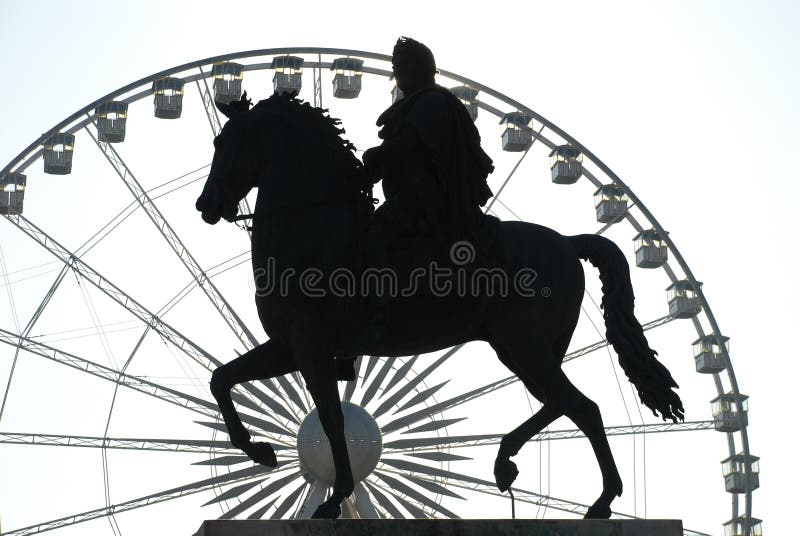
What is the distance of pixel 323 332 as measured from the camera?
9219 mm

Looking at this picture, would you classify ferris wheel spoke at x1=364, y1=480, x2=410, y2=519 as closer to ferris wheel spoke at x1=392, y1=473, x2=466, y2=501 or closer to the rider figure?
ferris wheel spoke at x1=392, y1=473, x2=466, y2=501

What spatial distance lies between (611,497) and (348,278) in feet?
6.76

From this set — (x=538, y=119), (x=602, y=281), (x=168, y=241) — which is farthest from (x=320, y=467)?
(x=602, y=281)

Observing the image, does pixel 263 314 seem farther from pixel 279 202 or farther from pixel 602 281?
pixel 602 281

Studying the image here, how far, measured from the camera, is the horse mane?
380 inches

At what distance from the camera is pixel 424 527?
8.57m

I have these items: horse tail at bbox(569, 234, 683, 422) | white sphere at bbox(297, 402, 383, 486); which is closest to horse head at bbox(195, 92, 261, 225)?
horse tail at bbox(569, 234, 683, 422)

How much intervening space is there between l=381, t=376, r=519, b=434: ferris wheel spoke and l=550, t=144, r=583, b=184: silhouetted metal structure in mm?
4394

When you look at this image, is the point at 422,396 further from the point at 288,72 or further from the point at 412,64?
the point at 412,64

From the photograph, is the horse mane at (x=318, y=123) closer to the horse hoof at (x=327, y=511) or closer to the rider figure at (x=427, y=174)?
the rider figure at (x=427, y=174)

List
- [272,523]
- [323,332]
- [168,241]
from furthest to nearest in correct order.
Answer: [168,241] < [323,332] < [272,523]

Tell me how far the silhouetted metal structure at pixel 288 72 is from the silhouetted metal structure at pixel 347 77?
0.66 metres

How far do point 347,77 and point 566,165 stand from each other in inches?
175

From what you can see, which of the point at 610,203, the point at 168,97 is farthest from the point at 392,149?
the point at 610,203
